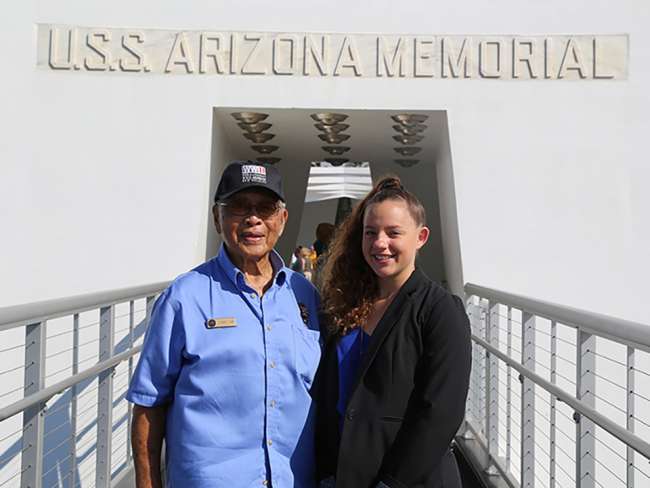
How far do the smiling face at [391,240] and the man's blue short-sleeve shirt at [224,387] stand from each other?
0.35m

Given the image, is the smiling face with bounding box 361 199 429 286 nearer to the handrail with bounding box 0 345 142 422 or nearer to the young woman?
the young woman

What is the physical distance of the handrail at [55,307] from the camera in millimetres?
2472

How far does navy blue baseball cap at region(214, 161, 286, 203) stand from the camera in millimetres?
1999

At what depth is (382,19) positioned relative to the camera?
7.36 metres

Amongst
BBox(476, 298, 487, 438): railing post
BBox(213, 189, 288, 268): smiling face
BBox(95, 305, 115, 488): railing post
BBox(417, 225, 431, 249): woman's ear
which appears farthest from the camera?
BBox(476, 298, 487, 438): railing post

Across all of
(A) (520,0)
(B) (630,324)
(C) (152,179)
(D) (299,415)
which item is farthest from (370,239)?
(A) (520,0)

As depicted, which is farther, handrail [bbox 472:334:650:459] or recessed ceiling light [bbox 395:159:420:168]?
recessed ceiling light [bbox 395:159:420:168]

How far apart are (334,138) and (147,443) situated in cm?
728

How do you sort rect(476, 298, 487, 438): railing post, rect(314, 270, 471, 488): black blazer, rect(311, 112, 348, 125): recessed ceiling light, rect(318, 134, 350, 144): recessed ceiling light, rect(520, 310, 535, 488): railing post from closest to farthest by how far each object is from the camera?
rect(314, 270, 471, 488): black blazer → rect(520, 310, 535, 488): railing post → rect(476, 298, 487, 438): railing post → rect(311, 112, 348, 125): recessed ceiling light → rect(318, 134, 350, 144): recessed ceiling light

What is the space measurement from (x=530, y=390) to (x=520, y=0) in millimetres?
5114

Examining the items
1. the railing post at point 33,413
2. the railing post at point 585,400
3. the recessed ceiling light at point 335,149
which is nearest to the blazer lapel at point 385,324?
the railing post at point 585,400

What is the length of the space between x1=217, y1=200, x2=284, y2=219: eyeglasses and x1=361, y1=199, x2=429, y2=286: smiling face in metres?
0.32

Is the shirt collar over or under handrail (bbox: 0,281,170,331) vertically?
over

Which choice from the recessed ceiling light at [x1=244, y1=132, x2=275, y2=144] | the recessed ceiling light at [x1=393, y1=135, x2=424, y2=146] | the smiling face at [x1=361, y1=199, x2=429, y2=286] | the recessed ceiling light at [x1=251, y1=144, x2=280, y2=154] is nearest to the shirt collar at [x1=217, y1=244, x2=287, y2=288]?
the smiling face at [x1=361, y1=199, x2=429, y2=286]
